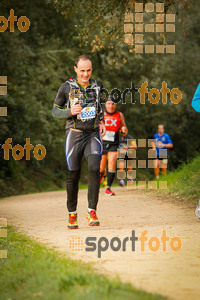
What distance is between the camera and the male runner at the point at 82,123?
7.63 metres

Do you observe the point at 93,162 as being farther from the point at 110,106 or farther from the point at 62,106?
the point at 110,106

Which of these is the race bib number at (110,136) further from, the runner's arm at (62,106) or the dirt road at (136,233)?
the runner's arm at (62,106)

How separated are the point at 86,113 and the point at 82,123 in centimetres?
14

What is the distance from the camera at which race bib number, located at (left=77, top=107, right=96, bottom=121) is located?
759 centimetres

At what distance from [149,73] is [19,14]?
10.2m

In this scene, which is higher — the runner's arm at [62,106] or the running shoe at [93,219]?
the runner's arm at [62,106]

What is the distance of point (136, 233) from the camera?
7.04 meters

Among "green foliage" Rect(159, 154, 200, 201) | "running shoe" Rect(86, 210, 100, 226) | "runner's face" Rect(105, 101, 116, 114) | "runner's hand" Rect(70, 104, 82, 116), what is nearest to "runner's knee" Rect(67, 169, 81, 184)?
"running shoe" Rect(86, 210, 100, 226)

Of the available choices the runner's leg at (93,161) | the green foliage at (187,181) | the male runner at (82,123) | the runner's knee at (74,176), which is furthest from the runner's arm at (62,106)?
the green foliage at (187,181)

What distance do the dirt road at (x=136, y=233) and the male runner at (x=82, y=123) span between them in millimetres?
531

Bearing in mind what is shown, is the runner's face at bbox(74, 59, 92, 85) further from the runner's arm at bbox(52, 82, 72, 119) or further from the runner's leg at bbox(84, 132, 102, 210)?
the runner's leg at bbox(84, 132, 102, 210)

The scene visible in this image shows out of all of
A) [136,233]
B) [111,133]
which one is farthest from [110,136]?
[136,233]

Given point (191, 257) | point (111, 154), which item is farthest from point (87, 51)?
point (191, 257)

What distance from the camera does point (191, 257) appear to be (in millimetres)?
5457
